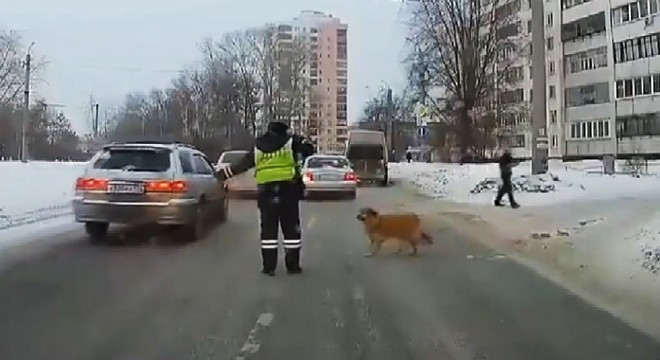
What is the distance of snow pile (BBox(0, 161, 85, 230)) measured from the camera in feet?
62.1

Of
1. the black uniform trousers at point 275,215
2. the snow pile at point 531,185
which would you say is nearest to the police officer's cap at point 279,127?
the black uniform trousers at point 275,215

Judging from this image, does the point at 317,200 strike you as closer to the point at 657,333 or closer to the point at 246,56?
the point at 657,333

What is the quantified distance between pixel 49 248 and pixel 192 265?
3079 millimetres

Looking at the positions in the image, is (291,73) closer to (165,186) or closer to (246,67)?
(246,67)

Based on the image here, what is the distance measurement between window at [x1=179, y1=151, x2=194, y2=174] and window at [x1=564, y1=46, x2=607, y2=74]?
62517mm

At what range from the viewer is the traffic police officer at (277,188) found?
35.2ft

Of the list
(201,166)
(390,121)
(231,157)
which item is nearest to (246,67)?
(390,121)

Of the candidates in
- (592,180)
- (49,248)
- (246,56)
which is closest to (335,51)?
(246,56)

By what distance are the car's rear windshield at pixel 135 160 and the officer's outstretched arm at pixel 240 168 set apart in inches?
43.8

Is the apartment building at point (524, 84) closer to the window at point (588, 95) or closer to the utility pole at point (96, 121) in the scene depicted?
the window at point (588, 95)

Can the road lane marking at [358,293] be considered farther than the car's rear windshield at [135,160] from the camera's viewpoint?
No

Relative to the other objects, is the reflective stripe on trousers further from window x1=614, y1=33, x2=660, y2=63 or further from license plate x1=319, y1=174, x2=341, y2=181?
window x1=614, y1=33, x2=660, y2=63

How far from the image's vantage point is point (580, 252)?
1294cm

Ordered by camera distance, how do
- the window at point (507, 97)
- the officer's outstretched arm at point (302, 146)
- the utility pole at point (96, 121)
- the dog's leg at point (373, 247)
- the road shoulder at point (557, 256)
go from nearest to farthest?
the road shoulder at point (557, 256), the officer's outstretched arm at point (302, 146), the dog's leg at point (373, 247), the window at point (507, 97), the utility pole at point (96, 121)
